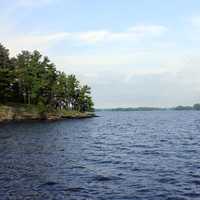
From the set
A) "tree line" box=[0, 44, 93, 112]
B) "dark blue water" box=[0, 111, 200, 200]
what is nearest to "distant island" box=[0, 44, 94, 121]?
"tree line" box=[0, 44, 93, 112]

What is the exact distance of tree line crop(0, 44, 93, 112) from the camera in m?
124

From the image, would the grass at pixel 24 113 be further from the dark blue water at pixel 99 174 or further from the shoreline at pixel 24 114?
the dark blue water at pixel 99 174

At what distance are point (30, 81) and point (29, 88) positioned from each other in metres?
4.34

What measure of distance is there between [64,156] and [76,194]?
17193 millimetres

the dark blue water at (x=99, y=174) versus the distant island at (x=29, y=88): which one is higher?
the distant island at (x=29, y=88)

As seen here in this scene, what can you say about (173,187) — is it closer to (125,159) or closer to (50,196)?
(50,196)

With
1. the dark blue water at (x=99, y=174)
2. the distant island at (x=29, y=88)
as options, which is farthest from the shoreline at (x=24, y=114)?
the dark blue water at (x=99, y=174)

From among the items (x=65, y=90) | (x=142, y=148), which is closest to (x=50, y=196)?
(x=142, y=148)

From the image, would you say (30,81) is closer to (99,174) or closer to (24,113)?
(24,113)

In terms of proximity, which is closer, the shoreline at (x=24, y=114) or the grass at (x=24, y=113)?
the shoreline at (x=24, y=114)

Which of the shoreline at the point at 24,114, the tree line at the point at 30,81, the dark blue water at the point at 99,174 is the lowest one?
the dark blue water at the point at 99,174

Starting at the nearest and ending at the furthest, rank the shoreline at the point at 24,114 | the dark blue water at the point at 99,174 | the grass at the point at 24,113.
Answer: the dark blue water at the point at 99,174 → the shoreline at the point at 24,114 → the grass at the point at 24,113

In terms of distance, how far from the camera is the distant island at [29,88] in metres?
122

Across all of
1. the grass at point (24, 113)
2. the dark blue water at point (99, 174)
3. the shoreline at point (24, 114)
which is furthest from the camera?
the grass at point (24, 113)
